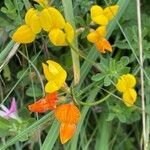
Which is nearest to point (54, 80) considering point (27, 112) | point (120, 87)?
point (120, 87)

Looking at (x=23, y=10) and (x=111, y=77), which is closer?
(x=111, y=77)

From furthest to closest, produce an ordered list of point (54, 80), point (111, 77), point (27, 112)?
point (27, 112)
point (111, 77)
point (54, 80)

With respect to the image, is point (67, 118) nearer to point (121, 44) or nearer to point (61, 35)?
point (61, 35)

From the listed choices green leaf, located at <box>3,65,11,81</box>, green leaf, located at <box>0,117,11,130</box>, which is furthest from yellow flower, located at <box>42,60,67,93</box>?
green leaf, located at <box>3,65,11,81</box>

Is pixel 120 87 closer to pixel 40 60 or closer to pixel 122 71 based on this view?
pixel 122 71

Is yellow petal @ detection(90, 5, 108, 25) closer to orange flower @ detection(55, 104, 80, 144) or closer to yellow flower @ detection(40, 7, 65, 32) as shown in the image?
yellow flower @ detection(40, 7, 65, 32)

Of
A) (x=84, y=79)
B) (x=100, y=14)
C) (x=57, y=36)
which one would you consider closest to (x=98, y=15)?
(x=100, y=14)
